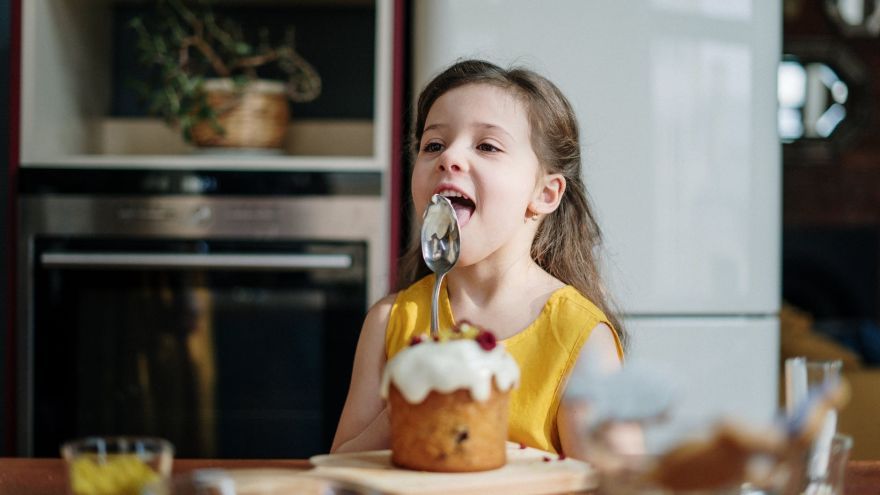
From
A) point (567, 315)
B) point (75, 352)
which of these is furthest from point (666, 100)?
point (75, 352)

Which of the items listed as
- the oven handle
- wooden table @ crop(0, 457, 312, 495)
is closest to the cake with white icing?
wooden table @ crop(0, 457, 312, 495)

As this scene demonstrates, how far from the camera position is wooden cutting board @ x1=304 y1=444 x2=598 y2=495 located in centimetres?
73

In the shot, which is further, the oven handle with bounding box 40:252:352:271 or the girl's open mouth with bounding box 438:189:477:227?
the oven handle with bounding box 40:252:352:271

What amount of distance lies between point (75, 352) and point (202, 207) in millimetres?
399

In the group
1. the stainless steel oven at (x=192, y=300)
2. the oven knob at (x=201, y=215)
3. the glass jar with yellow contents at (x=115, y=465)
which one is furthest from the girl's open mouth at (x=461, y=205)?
the oven knob at (x=201, y=215)

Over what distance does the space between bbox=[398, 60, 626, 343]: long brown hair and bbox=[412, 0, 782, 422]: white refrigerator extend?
28.7 inches

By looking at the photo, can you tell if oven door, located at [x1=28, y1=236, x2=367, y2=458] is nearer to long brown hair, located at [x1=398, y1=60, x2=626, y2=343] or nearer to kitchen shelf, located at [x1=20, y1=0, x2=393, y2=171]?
kitchen shelf, located at [x1=20, y1=0, x2=393, y2=171]

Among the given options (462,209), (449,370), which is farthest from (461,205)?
(449,370)

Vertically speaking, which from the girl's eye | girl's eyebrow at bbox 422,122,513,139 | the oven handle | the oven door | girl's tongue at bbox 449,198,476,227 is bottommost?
the oven door

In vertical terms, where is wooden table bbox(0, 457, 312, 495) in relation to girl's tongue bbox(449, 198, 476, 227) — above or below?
below

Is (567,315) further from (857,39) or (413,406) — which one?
(857,39)

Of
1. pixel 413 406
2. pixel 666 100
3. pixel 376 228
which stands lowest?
pixel 413 406

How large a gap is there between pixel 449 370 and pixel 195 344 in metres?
1.50

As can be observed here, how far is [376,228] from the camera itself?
216 centimetres
